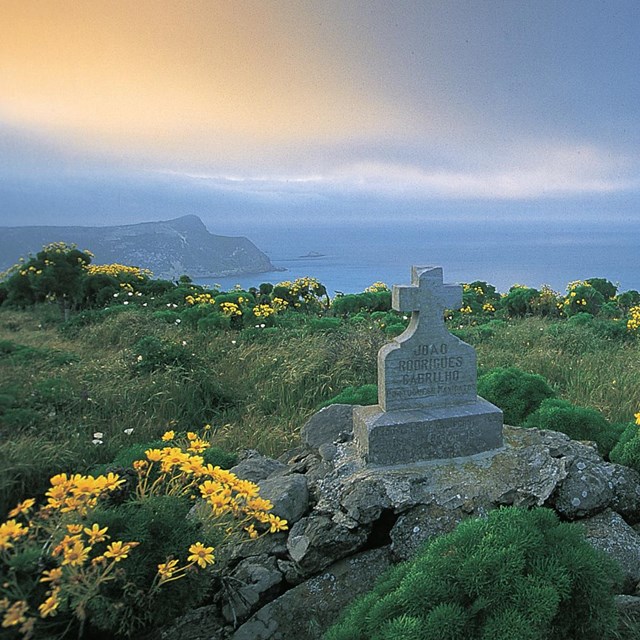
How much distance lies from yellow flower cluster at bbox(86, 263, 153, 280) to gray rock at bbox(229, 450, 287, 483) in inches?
420

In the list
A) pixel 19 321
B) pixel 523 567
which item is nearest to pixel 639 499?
pixel 523 567

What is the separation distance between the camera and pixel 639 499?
11.8ft

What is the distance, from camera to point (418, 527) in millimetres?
3295

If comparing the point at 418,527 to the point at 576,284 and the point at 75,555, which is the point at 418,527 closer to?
the point at 75,555

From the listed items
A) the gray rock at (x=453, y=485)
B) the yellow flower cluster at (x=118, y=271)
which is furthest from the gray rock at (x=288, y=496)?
the yellow flower cluster at (x=118, y=271)

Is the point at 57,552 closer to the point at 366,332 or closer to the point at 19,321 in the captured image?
the point at 366,332

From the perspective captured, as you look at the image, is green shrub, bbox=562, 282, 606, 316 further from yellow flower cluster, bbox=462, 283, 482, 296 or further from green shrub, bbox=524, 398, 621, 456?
green shrub, bbox=524, 398, 621, 456

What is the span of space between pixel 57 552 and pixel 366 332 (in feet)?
22.1

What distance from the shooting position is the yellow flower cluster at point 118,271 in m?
14.2

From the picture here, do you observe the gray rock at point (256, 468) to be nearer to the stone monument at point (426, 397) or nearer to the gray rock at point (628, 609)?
the stone monument at point (426, 397)

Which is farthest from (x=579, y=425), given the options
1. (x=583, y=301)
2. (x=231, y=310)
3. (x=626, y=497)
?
(x=583, y=301)

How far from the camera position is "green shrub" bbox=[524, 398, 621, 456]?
449 centimetres

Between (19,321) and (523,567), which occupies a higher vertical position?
(523,567)

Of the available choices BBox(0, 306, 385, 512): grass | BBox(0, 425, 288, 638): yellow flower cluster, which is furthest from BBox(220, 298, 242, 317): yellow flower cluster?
BBox(0, 425, 288, 638): yellow flower cluster
